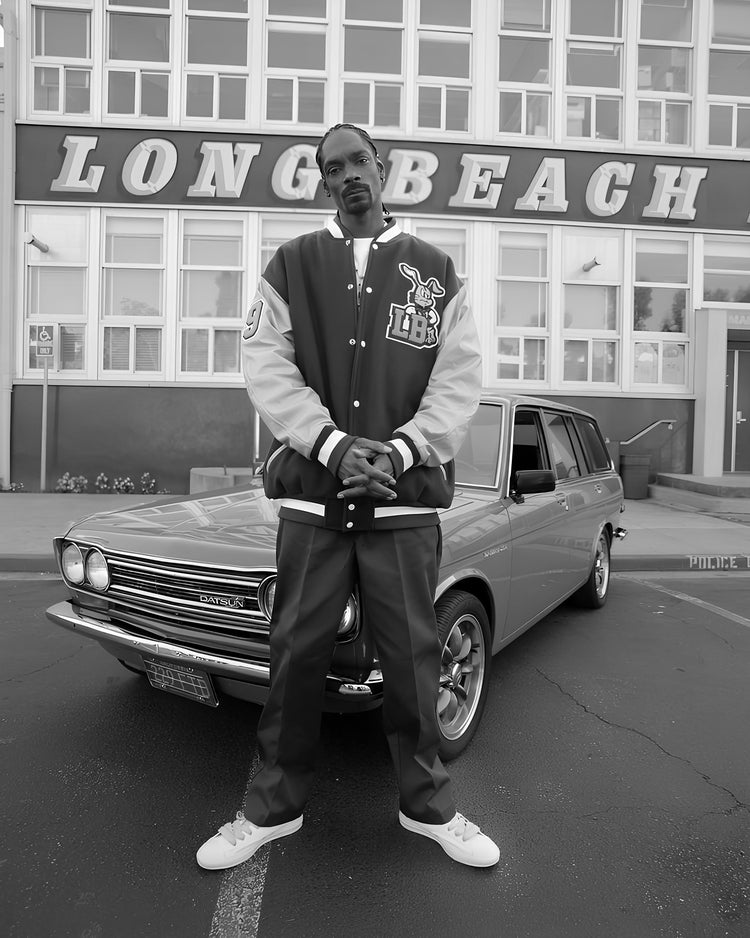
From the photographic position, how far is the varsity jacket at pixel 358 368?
7.20ft

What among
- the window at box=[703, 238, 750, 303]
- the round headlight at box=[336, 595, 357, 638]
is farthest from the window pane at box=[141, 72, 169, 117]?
the round headlight at box=[336, 595, 357, 638]

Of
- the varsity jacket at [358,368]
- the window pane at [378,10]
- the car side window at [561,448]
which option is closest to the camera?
the varsity jacket at [358,368]

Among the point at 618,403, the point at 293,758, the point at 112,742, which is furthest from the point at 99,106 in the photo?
the point at 293,758

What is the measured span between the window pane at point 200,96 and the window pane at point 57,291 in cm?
342

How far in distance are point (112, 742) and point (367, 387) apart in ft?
6.57

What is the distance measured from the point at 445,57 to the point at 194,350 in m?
7.00

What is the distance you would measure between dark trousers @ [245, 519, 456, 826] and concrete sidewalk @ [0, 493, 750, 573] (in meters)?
3.63

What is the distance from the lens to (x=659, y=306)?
13.8m

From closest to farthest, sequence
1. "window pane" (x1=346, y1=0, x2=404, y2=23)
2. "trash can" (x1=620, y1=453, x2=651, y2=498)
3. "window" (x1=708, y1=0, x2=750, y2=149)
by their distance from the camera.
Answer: "trash can" (x1=620, y1=453, x2=651, y2=498), "window pane" (x1=346, y1=0, x2=404, y2=23), "window" (x1=708, y1=0, x2=750, y2=149)

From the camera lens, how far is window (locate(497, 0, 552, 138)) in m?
13.5

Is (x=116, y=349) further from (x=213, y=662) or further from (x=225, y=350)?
(x=213, y=662)

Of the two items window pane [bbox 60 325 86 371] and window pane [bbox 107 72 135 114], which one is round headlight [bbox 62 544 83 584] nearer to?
window pane [bbox 60 325 86 371]

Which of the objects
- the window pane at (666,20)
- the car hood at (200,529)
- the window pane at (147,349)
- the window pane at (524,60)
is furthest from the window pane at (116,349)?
the window pane at (666,20)

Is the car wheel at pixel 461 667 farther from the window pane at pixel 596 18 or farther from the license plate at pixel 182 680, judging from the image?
the window pane at pixel 596 18
